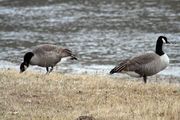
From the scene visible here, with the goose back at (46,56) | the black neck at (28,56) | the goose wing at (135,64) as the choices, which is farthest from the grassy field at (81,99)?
the black neck at (28,56)

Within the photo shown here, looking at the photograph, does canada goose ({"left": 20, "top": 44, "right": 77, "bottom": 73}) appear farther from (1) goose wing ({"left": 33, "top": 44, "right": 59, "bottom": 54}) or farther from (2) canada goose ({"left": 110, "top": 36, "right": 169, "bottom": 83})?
(2) canada goose ({"left": 110, "top": 36, "right": 169, "bottom": 83})

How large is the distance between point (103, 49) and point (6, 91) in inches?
813

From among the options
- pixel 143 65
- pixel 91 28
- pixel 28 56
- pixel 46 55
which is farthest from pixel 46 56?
pixel 91 28

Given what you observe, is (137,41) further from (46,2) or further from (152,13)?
(46,2)

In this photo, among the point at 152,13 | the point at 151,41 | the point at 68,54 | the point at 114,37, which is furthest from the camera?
the point at 152,13

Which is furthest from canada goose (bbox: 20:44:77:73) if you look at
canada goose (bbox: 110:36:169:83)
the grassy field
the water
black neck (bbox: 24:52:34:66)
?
the water

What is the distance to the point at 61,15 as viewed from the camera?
47969 mm

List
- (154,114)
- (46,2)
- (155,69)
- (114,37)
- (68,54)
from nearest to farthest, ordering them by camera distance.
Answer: (154,114) < (155,69) < (68,54) < (114,37) < (46,2)

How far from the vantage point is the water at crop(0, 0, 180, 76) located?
29.6 m

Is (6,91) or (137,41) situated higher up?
(6,91)

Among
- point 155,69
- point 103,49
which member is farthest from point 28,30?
point 155,69

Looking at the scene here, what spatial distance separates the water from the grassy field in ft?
32.0

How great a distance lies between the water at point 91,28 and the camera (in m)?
29.6

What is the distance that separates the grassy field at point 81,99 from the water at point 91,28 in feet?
32.0
